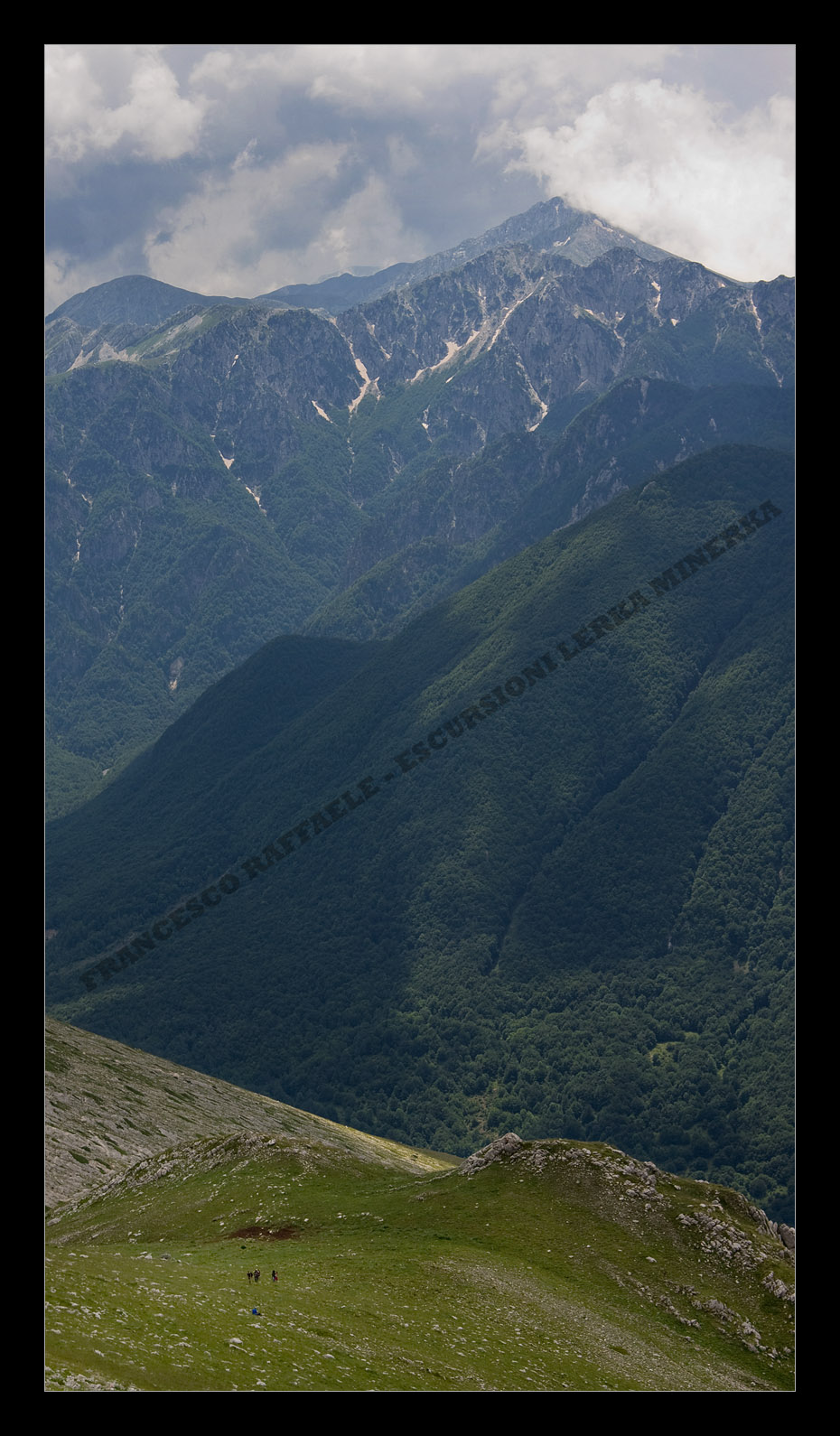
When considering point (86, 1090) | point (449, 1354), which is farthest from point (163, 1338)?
point (86, 1090)

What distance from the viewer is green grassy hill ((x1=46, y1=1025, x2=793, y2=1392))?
167ft

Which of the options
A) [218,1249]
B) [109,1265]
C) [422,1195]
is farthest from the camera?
[422,1195]

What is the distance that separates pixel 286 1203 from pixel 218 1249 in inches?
474

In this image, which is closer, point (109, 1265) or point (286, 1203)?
point (109, 1265)

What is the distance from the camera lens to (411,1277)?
230 feet

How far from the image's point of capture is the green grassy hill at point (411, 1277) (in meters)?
50.8

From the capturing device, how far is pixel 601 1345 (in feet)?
214

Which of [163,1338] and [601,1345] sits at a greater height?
[163,1338]

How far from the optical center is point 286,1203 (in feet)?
290
